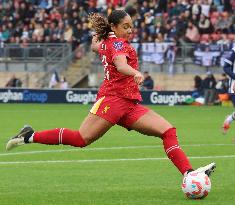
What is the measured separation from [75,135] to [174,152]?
1.18 m

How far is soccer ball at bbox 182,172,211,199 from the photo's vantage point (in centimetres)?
1016

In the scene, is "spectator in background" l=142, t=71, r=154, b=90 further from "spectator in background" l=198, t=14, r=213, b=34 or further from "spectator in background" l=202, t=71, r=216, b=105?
"spectator in background" l=198, t=14, r=213, b=34

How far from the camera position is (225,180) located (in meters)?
12.0

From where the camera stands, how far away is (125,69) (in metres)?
10.1

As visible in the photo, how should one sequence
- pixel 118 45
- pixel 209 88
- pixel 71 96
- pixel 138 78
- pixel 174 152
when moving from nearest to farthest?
pixel 138 78 < pixel 118 45 < pixel 174 152 < pixel 209 88 < pixel 71 96

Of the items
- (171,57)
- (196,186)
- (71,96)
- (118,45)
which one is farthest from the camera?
(171,57)

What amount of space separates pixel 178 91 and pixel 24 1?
12.1 meters

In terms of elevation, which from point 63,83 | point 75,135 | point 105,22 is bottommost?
point 63,83

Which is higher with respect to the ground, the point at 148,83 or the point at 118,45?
the point at 118,45

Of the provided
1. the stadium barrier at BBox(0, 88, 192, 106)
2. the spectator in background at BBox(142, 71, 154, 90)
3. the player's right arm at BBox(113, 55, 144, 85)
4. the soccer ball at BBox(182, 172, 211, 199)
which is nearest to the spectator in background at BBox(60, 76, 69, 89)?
the stadium barrier at BBox(0, 88, 192, 106)

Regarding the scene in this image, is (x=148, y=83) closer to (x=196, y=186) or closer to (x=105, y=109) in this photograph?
(x=105, y=109)

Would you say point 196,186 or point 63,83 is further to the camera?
point 63,83

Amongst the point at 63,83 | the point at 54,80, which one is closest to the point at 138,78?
the point at 63,83

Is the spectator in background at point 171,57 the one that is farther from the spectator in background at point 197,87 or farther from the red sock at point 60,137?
the red sock at point 60,137
